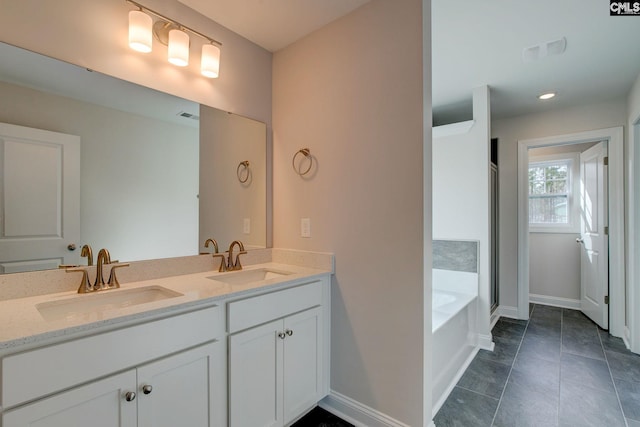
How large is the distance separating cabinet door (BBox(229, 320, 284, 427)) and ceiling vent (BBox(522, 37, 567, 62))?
2.58m

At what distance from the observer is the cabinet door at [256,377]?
52.9 inches

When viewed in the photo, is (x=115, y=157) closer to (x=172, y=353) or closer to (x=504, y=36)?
(x=172, y=353)

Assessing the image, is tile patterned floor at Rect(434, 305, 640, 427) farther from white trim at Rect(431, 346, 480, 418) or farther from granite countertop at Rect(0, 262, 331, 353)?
granite countertop at Rect(0, 262, 331, 353)

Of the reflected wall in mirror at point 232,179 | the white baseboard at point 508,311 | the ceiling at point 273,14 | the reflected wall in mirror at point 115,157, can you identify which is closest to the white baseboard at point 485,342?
the white baseboard at point 508,311

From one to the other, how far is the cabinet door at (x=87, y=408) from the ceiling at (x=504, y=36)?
6.26 ft

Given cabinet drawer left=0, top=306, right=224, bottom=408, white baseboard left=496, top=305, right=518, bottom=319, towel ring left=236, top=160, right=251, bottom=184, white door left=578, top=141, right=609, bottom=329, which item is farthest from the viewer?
white baseboard left=496, top=305, right=518, bottom=319

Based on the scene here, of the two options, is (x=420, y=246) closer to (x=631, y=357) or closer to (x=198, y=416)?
(x=198, y=416)

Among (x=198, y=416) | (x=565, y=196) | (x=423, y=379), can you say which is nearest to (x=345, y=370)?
(x=423, y=379)

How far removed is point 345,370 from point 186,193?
4.74 feet

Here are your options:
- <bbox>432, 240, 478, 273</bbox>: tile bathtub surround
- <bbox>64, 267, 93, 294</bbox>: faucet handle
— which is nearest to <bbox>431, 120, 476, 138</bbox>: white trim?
<bbox>432, 240, 478, 273</bbox>: tile bathtub surround

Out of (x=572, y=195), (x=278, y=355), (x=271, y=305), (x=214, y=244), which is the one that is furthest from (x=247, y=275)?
(x=572, y=195)

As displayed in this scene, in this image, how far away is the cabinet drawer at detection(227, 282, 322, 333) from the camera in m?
1.36

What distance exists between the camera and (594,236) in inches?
134

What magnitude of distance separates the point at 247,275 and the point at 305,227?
0.49 m
